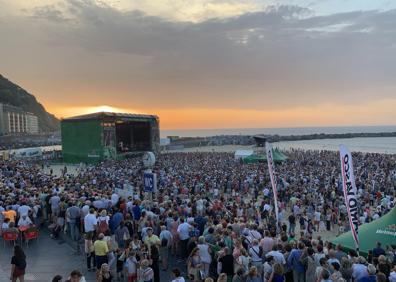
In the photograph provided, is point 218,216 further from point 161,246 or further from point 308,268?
point 308,268

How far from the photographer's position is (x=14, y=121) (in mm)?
153625

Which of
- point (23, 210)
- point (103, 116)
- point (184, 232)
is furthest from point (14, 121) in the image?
point (184, 232)

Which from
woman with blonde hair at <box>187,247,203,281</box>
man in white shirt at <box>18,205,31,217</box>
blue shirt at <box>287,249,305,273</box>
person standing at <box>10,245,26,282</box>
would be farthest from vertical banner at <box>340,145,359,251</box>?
man in white shirt at <box>18,205,31,217</box>

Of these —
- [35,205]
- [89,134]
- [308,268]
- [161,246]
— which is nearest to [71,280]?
[161,246]

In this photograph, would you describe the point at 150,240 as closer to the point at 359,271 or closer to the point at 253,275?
the point at 253,275

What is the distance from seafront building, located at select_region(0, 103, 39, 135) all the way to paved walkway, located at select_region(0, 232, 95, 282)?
132 m

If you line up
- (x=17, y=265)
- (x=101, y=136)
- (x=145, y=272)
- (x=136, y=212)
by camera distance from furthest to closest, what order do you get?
1. (x=101, y=136)
2. (x=136, y=212)
3. (x=17, y=265)
4. (x=145, y=272)

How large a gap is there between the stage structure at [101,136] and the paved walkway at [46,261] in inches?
1260

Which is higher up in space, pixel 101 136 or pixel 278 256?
pixel 101 136

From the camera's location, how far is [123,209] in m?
12.4

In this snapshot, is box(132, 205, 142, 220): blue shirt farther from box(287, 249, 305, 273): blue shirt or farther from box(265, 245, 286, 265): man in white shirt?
box(287, 249, 305, 273): blue shirt

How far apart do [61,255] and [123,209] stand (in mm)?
2430

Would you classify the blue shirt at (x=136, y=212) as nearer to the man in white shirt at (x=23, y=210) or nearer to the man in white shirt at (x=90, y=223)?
the man in white shirt at (x=90, y=223)

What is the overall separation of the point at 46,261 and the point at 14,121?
158 meters
